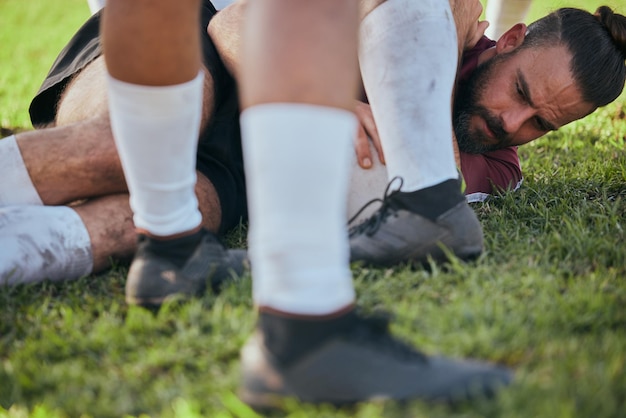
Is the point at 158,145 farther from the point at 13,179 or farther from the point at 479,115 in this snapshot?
the point at 479,115

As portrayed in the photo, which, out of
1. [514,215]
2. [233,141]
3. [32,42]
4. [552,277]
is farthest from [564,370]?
[32,42]

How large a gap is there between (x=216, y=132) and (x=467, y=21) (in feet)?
3.61

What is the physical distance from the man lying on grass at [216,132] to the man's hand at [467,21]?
0.19 ft

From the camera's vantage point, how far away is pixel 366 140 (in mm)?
2178

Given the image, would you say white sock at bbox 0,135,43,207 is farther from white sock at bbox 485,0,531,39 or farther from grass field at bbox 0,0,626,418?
white sock at bbox 485,0,531,39

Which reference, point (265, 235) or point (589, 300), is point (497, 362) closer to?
point (589, 300)

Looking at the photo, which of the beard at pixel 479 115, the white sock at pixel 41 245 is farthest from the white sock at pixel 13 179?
the beard at pixel 479 115

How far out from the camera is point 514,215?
2355 mm

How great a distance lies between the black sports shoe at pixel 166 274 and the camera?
155 centimetres

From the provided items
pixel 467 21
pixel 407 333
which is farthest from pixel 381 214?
pixel 467 21

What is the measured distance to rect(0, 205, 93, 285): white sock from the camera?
178cm

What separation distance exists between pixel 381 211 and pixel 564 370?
2.55 feet

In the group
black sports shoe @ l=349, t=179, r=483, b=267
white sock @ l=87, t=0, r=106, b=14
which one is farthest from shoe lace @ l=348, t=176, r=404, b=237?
white sock @ l=87, t=0, r=106, b=14

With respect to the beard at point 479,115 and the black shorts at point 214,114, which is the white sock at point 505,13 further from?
the black shorts at point 214,114
